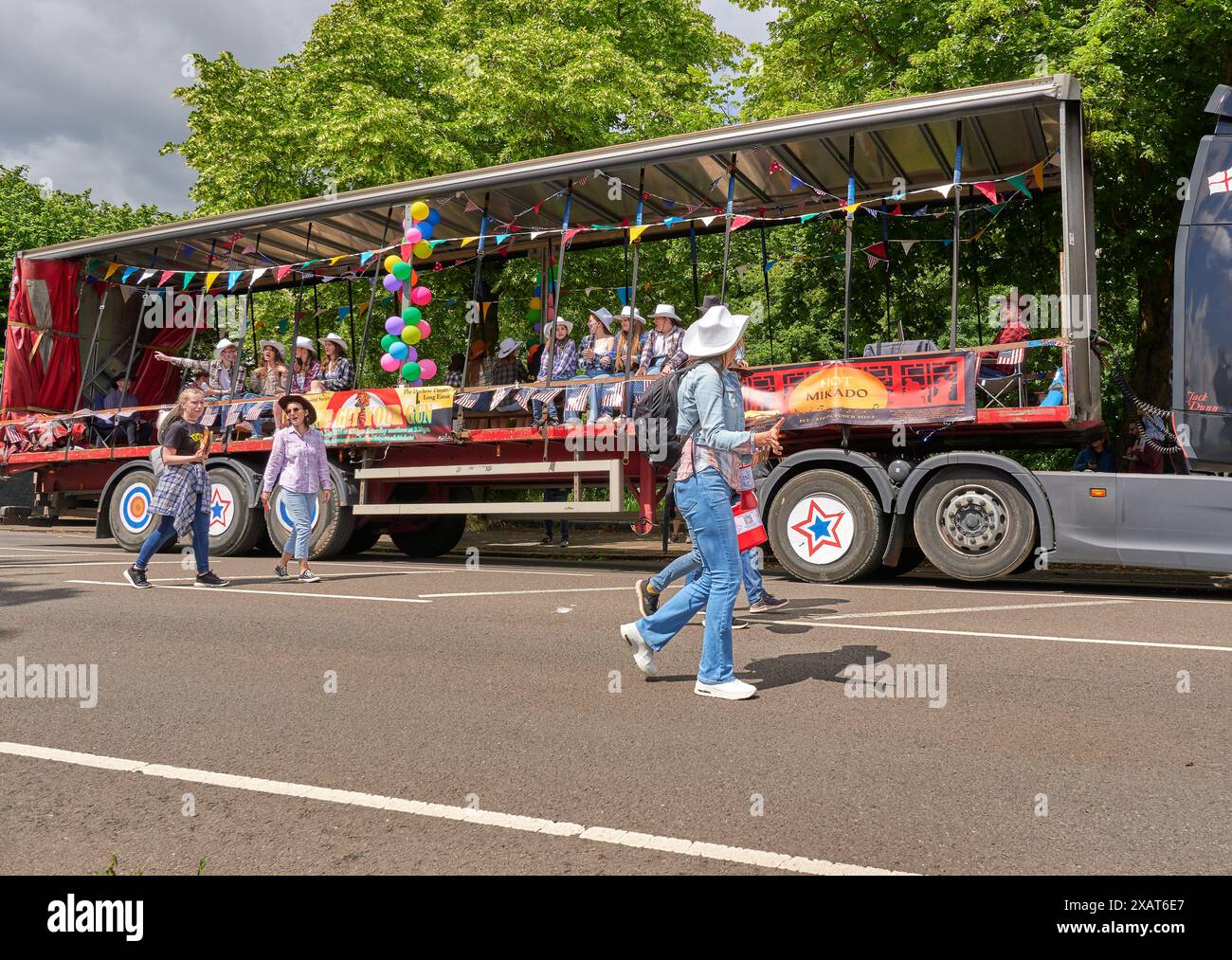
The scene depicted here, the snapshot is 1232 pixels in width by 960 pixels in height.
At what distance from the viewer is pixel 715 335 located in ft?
17.7

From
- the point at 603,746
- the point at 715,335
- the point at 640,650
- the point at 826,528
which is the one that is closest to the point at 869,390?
the point at 826,528

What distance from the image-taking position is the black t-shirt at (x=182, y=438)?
31.7 ft

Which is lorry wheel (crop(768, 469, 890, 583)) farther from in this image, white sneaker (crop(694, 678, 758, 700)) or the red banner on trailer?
white sneaker (crop(694, 678, 758, 700))

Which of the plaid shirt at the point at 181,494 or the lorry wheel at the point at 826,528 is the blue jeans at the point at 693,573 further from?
the plaid shirt at the point at 181,494

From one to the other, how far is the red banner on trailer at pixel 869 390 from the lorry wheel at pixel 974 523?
1.96 feet

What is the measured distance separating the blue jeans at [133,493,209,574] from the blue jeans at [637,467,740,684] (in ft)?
19.0

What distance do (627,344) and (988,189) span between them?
3.93 metres

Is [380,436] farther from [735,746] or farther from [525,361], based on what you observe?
[735,746]

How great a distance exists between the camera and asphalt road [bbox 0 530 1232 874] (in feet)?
10.8

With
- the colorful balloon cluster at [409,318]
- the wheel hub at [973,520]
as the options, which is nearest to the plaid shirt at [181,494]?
the colorful balloon cluster at [409,318]

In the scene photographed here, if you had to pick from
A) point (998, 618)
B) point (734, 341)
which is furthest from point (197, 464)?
point (998, 618)

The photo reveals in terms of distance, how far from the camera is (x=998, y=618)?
762 centimetres

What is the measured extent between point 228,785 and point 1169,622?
6.40 metres

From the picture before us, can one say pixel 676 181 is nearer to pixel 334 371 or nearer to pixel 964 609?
pixel 334 371
